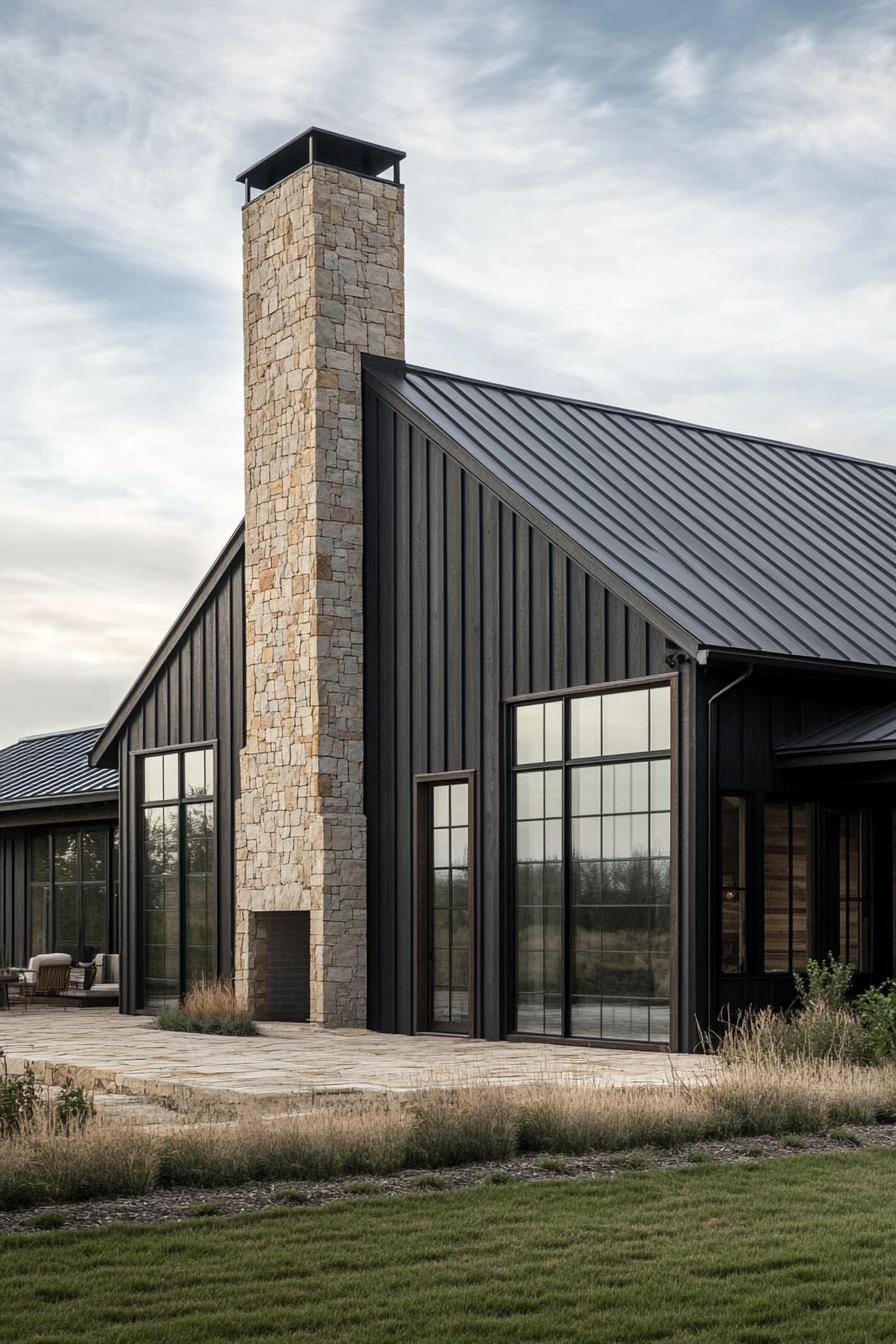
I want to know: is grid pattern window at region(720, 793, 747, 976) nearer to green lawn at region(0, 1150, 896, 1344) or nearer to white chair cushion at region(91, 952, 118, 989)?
green lawn at region(0, 1150, 896, 1344)

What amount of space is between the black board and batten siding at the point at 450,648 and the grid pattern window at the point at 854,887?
2.84 meters

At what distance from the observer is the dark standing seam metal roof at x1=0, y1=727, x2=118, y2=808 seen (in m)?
28.9

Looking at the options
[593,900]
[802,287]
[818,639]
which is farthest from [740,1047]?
[802,287]

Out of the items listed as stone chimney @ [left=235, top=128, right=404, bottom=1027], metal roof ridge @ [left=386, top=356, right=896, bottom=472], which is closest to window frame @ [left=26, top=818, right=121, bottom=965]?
stone chimney @ [left=235, top=128, right=404, bottom=1027]

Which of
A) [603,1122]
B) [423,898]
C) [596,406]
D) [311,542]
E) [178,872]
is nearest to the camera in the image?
[603,1122]

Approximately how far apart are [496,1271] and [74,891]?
78.2ft

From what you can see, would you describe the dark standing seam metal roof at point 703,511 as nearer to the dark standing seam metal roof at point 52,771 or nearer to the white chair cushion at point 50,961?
the dark standing seam metal roof at point 52,771

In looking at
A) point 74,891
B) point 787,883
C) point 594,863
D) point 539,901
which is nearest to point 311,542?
point 539,901

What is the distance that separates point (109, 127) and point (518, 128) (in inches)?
177

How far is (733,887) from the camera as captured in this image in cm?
1680

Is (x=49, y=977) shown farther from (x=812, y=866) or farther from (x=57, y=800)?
(x=812, y=866)

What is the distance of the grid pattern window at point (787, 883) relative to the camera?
1711cm

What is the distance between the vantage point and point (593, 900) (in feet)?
58.2

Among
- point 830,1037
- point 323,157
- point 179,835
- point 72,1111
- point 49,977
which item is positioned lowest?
point 49,977
